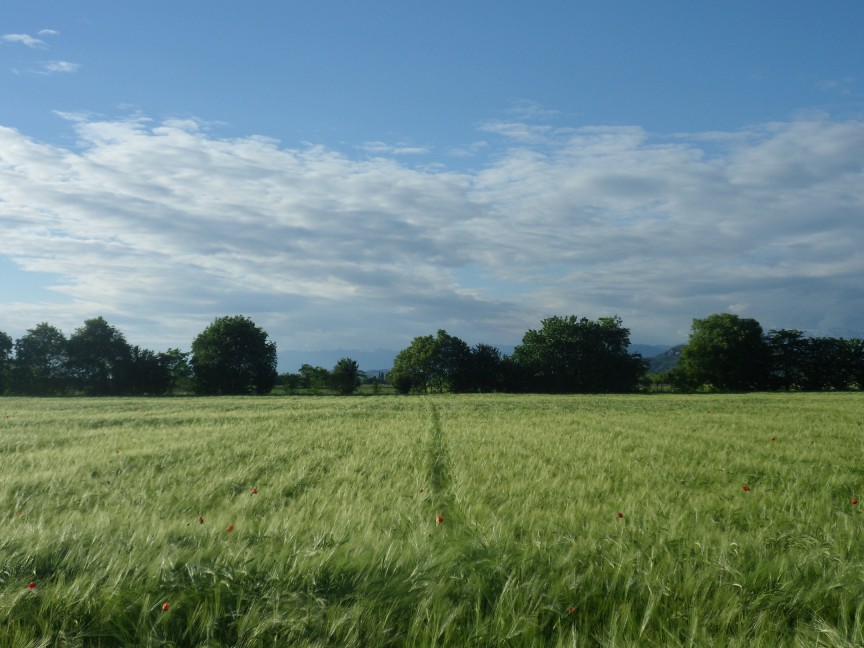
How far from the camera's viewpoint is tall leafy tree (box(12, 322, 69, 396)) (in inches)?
2790

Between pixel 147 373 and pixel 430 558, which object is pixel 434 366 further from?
pixel 430 558

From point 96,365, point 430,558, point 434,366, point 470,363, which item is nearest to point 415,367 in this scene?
point 434,366

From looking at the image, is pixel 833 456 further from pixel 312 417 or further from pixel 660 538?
pixel 312 417

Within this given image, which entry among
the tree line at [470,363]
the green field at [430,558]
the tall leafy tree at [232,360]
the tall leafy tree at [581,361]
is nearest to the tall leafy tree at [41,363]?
the tree line at [470,363]

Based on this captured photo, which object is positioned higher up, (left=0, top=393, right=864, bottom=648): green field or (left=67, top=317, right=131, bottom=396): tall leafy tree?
(left=67, top=317, right=131, bottom=396): tall leafy tree

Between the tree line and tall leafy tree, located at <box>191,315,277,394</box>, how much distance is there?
0.14m

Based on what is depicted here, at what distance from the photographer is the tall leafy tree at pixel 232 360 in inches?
2987

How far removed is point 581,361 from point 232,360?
162 feet

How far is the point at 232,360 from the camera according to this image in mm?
76688

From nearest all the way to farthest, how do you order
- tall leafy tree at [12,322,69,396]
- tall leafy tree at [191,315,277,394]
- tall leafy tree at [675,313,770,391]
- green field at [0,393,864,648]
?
green field at [0,393,864,648] → tall leafy tree at [12,322,69,396] → tall leafy tree at [191,315,277,394] → tall leafy tree at [675,313,770,391]

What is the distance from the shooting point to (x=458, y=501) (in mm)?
6434

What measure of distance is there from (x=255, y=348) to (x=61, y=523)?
7686 cm

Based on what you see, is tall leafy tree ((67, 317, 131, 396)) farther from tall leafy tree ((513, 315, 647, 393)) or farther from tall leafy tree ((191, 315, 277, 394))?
tall leafy tree ((513, 315, 647, 393))

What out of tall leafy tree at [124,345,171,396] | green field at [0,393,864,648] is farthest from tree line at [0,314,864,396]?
green field at [0,393,864,648]
